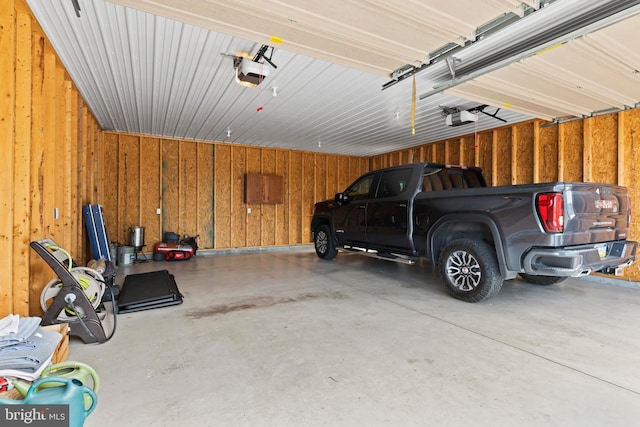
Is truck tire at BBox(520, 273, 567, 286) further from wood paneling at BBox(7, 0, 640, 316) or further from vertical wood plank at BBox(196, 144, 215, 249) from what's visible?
vertical wood plank at BBox(196, 144, 215, 249)

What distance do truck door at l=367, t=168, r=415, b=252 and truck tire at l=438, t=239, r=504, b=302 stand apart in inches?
29.3

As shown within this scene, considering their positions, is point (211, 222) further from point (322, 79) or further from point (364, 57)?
point (364, 57)

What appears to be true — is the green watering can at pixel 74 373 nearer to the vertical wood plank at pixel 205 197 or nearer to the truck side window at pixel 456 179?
the truck side window at pixel 456 179

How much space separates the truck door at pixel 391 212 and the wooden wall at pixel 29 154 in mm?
4333

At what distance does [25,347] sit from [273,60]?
138 inches

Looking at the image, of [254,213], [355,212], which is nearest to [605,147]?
[355,212]

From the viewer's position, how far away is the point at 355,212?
5.86 metres

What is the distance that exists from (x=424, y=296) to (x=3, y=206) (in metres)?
4.42

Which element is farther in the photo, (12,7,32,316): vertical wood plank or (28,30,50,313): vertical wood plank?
(28,30,50,313): vertical wood plank

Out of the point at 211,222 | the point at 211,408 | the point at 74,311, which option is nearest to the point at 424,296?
the point at 211,408

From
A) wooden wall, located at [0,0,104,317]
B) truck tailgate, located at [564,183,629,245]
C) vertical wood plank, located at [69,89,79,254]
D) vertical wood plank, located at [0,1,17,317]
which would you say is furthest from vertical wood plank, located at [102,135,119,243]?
truck tailgate, located at [564,183,629,245]

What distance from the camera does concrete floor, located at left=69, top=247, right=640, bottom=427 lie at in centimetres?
176

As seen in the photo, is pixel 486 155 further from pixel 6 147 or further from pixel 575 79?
pixel 6 147

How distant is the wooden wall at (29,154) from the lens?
8.23 feet
